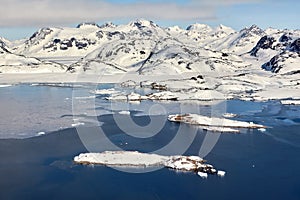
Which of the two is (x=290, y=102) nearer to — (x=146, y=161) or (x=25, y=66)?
(x=146, y=161)

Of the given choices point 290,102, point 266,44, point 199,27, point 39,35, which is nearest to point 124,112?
point 290,102

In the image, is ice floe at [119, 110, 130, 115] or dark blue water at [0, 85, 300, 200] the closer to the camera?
dark blue water at [0, 85, 300, 200]

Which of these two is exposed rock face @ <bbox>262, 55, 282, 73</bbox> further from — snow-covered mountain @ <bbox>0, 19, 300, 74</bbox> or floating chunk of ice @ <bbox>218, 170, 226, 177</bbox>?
floating chunk of ice @ <bbox>218, 170, 226, 177</bbox>

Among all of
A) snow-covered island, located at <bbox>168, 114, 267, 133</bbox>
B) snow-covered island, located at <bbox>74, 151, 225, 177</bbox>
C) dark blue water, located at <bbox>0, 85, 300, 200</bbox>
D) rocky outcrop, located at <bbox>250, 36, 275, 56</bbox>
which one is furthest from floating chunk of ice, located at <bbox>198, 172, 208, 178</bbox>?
rocky outcrop, located at <bbox>250, 36, 275, 56</bbox>

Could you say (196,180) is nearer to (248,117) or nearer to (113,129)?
(113,129)

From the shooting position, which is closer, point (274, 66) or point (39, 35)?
point (274, 66)

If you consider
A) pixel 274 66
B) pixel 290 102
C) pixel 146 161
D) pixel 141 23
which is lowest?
pixel 146 161
